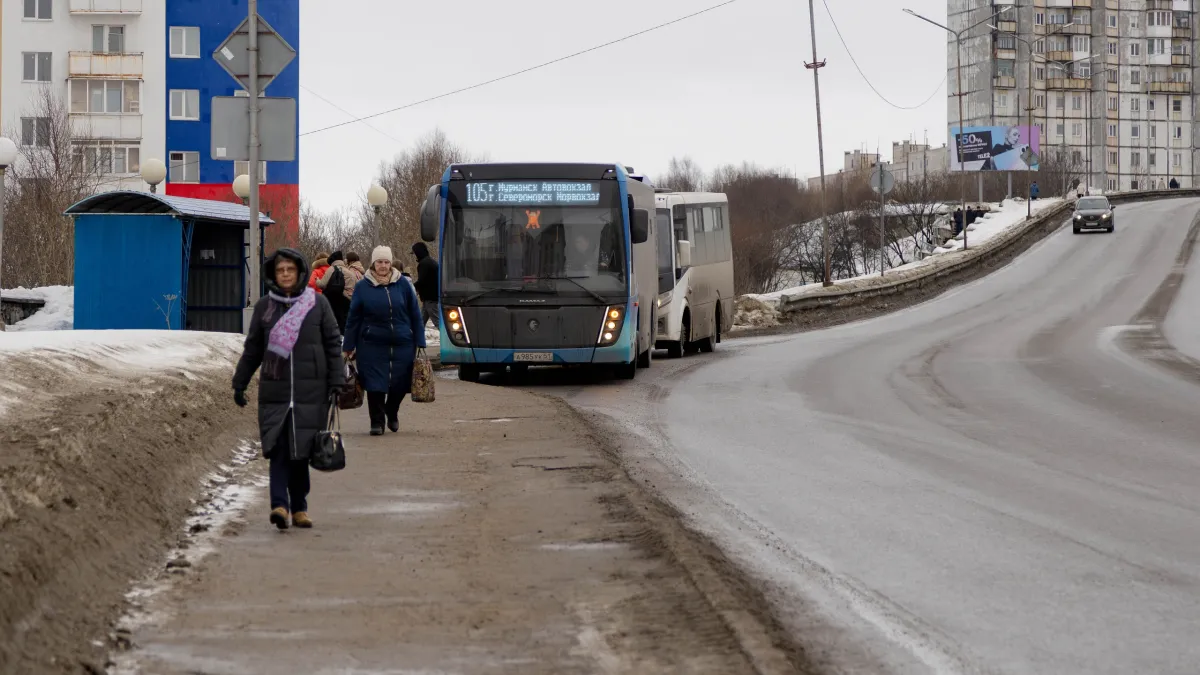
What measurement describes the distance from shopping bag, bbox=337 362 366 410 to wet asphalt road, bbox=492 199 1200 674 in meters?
2.39

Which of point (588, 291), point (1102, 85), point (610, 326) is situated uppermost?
point (1102, 85)

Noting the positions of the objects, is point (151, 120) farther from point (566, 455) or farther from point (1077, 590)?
point (1077, 590)

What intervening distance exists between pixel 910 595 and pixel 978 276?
1957 inches

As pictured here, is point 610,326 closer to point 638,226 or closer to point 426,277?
point 638,226

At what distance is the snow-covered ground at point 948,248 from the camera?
4031 centimetres

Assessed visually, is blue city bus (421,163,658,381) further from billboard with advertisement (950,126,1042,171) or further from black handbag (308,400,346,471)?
billboard with advertisement (950,126,1042,171)

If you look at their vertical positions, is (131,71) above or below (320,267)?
above

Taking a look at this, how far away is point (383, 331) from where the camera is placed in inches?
575

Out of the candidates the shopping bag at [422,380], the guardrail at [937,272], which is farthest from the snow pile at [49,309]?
the shopping bag at [422,380]

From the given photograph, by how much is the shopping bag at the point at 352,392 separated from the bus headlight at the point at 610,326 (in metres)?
7.66

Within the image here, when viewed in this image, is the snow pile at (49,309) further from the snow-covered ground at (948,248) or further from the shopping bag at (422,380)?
the shopping bag at (422,380)

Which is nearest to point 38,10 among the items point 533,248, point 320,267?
point 320,267

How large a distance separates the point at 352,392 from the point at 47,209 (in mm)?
36784

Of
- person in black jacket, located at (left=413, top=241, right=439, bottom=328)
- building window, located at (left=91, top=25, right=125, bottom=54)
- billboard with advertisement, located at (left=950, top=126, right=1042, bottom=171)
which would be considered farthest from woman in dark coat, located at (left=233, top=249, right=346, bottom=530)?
billboard with advertisement, located at (left=950, top=126, right=1042, bottom=171)
